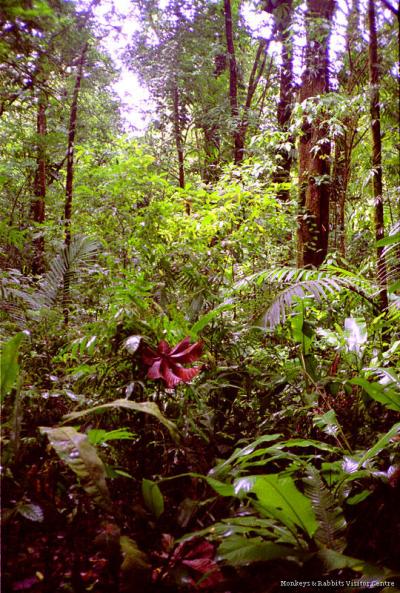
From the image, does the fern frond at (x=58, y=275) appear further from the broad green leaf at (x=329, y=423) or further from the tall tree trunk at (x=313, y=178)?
the tall tree trunk at (x=313, y=178)

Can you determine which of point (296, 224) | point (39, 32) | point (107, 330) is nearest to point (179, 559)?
point (107, 330)

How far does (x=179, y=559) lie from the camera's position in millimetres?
1215

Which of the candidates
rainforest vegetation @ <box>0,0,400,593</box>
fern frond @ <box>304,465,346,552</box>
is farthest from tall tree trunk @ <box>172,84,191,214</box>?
fern frond @ <box>304,465,346,552</box>

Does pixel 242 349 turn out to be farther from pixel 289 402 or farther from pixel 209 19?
pixel 209 19

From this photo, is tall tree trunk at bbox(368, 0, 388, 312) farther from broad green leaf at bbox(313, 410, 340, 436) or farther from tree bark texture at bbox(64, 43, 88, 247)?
tree bark texture at bbox(64, 43, 88, 247)

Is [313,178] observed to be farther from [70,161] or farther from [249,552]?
[249,552]

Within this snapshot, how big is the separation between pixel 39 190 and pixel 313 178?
379 cm

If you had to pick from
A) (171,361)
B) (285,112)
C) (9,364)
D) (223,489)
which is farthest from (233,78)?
(223,489)

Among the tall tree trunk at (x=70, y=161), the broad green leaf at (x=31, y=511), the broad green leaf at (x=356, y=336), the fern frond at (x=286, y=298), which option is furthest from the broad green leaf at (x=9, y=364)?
the tall tree trunk at (x=70, y=161)

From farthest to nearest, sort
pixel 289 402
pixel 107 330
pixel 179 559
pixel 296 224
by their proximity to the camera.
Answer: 1. pixel 296 224
2. pixel 289 402
3. pixel 107 330
4. pixel 179 559

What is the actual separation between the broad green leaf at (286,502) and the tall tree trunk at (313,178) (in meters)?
3.83

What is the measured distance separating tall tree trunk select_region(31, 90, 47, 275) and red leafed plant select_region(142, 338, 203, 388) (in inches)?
110

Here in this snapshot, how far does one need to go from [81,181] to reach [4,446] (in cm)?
426

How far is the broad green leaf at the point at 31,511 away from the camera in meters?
1.10
